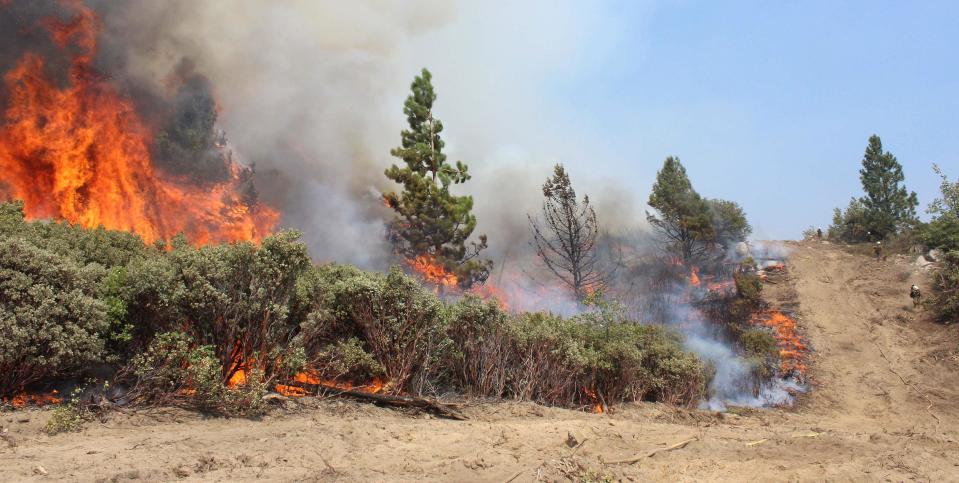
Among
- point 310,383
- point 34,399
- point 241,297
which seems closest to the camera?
point 34,399

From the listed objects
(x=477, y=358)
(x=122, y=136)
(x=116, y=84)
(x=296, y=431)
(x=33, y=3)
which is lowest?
(x=296, y=431)

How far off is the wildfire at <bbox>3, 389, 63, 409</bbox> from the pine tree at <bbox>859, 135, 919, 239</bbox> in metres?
54.0

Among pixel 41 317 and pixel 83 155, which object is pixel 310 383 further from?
pixel 83 155

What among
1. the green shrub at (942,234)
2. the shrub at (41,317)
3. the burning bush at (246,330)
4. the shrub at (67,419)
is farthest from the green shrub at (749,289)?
the shrub at (67,419)

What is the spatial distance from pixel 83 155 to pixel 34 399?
2002cm

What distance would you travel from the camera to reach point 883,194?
4619 centimetres

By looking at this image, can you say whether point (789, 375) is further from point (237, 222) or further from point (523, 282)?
point (237, 222)

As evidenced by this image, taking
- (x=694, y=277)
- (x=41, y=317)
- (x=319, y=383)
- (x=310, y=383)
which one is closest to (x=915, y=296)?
(x=694, y=277)

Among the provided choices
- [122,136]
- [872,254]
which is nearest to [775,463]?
[122,136]

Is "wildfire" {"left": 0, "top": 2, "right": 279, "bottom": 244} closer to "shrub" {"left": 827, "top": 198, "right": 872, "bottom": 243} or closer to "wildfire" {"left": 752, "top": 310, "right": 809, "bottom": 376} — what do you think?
"wildfire" {"left": 752, "top": 310, "right": 809, "bottom": 376}

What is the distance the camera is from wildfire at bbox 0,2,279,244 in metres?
22.8

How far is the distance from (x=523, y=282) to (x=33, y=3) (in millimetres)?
31622

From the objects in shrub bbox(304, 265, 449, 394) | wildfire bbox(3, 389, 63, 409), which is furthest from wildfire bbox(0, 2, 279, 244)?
shrub bbox(304, 265, 449, 394)

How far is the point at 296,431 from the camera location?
809 cm
